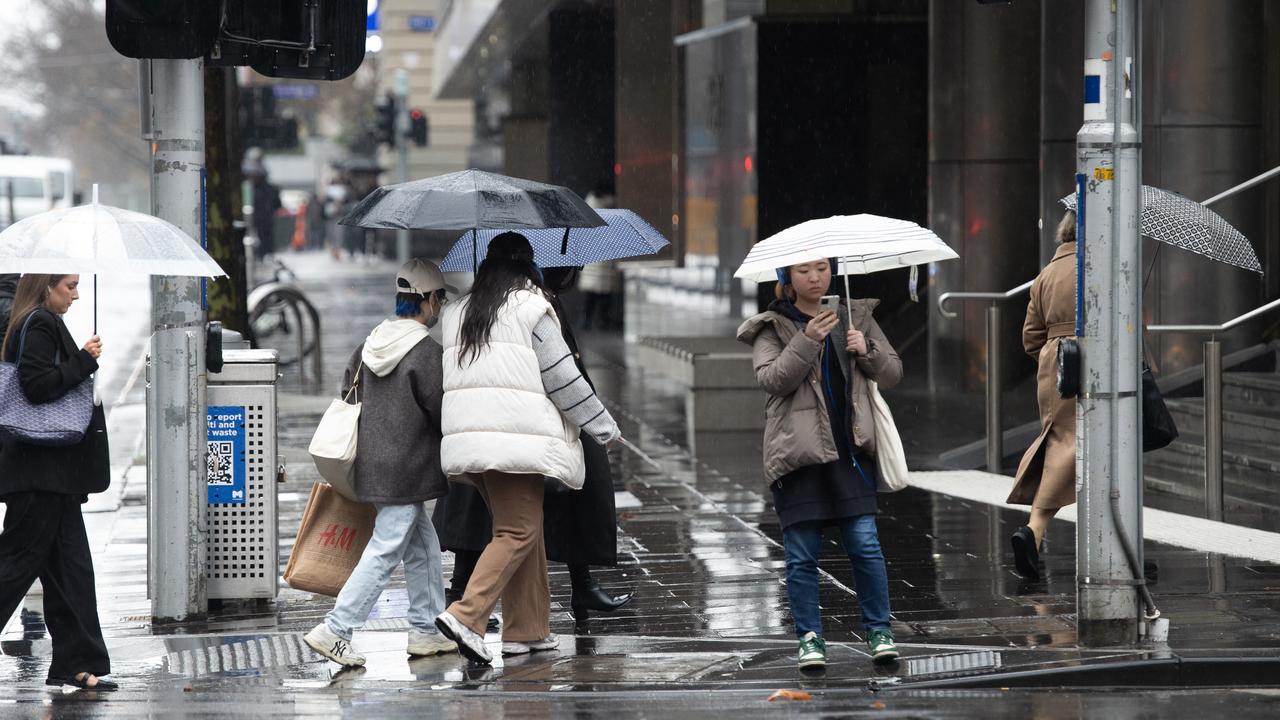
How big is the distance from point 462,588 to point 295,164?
3556 inches

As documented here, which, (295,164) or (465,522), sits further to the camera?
(295,164)

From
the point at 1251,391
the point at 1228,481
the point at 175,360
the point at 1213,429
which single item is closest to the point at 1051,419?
the point at 1213,429

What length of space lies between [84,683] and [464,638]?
1401 mm

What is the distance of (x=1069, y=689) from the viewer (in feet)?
21.8

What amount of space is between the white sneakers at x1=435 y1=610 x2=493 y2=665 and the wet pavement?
7 centimetres

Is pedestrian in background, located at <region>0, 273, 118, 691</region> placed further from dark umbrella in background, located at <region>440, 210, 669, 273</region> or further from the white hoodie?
dark umbrella in background, located at <region>440, 210, 669, 273</region>

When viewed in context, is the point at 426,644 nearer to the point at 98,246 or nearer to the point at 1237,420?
the point at 98,246

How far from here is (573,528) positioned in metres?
7.88

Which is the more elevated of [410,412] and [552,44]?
[552,44]

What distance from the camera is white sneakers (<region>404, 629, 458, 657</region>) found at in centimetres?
726

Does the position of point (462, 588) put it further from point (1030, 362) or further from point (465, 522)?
point (1030, 362)

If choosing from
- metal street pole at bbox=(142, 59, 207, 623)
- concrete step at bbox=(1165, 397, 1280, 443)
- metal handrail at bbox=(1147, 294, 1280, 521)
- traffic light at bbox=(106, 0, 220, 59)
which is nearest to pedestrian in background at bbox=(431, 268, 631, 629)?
metal street pole at bbox=(142, 59, 207, 623)

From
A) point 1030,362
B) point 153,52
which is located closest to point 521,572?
point 153,52

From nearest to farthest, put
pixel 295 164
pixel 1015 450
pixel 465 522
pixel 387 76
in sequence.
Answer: pixel 465 522
pixel 1015 450
pixel 387 76
pixel 295 164
